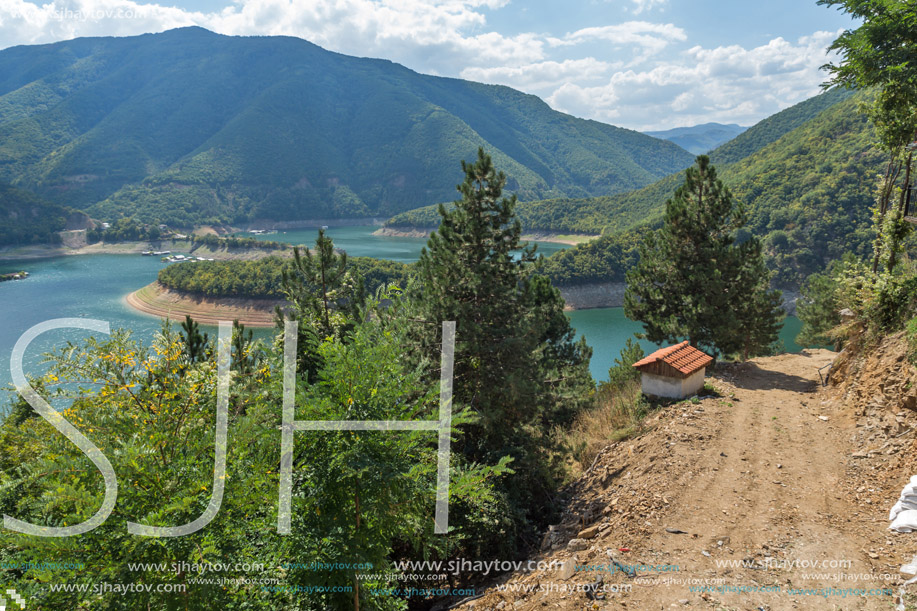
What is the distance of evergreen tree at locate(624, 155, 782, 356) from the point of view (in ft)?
58.0

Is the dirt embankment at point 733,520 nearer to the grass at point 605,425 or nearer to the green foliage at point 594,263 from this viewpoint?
the grass at point 605,425

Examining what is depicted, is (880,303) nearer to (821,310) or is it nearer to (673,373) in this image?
(673,373)

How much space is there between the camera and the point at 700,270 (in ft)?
58.4

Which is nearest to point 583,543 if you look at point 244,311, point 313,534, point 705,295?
point 313,534

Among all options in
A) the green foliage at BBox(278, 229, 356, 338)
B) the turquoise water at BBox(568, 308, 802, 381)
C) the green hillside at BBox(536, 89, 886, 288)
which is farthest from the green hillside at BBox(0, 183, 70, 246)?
the green foliage at BBox(278, 229, 356, 338)

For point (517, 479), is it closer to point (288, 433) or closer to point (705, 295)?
point (288, 433)

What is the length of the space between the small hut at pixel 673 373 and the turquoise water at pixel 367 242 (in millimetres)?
86929

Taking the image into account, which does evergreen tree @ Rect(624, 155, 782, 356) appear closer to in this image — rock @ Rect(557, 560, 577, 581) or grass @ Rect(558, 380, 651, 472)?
grass @ Rect(558, 380, 651, 472)

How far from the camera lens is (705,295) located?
17828 mm

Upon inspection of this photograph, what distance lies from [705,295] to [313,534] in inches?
658

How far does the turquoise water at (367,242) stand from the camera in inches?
4607

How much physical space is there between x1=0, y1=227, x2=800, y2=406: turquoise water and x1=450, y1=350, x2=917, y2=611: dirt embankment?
25.3 metres

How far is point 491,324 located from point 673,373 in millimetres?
4755

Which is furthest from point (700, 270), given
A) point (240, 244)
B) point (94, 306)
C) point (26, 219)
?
point (26, 219)
